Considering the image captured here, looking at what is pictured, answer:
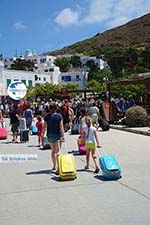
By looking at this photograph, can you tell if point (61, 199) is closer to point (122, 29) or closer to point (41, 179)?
point (41, 179)

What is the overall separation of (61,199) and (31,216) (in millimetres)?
1197

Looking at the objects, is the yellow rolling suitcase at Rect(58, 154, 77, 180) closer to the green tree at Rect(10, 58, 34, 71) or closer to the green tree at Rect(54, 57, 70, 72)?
the green tree at Rect(10, 58, 34, 71)

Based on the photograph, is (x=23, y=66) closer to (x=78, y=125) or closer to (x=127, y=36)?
(x=127, y=36)

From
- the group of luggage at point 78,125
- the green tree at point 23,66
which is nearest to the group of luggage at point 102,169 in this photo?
the group of luggage at point 78,125

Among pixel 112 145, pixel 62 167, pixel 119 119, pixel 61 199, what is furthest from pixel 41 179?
pixel 119 119

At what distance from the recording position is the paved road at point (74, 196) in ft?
21.5

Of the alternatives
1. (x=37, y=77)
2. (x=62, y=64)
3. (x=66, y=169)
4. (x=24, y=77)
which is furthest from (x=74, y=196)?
(x=62, y=64)

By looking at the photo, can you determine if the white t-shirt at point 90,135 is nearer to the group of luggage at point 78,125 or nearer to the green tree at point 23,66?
the group of luggage at point 78,125

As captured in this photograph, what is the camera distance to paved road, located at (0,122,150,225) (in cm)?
655

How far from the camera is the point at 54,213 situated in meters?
6.90

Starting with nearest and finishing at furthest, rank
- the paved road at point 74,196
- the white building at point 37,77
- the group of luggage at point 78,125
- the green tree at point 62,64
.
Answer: the paved road at point 74,196, the group of luggage at point 78,125, the white building at point 37,77, the green tree at point 62,64

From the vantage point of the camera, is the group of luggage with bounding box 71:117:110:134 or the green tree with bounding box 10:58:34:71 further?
the green tree with bounding box 10:58:34:71

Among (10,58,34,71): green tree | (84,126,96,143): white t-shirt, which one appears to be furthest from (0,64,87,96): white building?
(84,126,96,143): white t-shirt

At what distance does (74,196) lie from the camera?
808 centimetres
